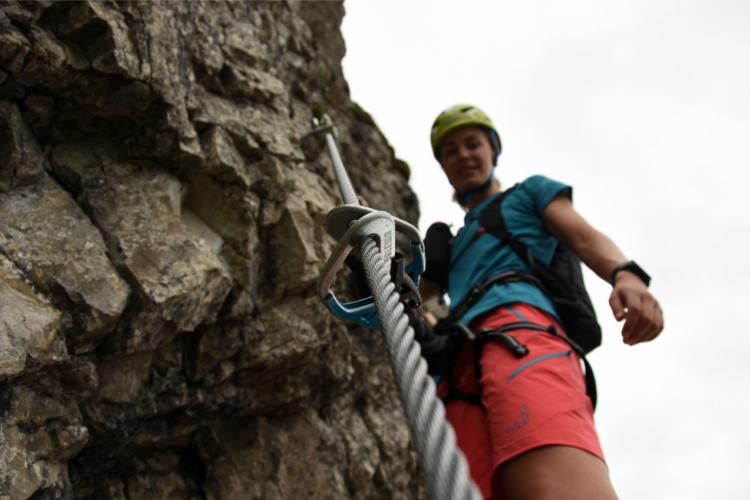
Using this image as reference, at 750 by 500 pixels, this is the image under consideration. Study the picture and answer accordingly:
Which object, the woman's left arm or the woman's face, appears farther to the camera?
the woman's face

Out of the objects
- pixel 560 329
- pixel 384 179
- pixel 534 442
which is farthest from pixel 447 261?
pixel 384 179

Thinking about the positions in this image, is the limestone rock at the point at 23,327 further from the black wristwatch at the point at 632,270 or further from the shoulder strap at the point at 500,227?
the black wristwatch at the point at 632,270

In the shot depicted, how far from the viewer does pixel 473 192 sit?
15.4 feet

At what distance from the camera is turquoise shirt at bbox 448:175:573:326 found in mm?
Result: 3506

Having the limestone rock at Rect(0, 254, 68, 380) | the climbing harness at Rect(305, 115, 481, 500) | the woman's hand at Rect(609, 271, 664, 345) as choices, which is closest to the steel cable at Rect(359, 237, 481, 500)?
the climbing harness at Rect(305, 115, 481, 500)

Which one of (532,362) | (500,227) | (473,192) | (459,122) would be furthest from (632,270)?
(459,122)

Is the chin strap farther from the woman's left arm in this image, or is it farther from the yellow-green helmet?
the woman's left arm

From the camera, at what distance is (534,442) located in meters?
2.63

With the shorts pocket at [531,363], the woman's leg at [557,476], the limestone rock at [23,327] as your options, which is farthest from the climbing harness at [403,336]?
the limestone rock at [23,327]

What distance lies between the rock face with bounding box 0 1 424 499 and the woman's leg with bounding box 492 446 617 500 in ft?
7.19

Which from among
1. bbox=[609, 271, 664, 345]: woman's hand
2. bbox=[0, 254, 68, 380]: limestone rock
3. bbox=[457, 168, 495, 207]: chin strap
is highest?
bbox=[457, 168, 495, 207]: chin strap

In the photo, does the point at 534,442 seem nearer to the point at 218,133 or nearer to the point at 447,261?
the point at 447,261

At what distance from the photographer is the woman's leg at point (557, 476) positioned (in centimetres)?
241

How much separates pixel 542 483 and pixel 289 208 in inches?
121
